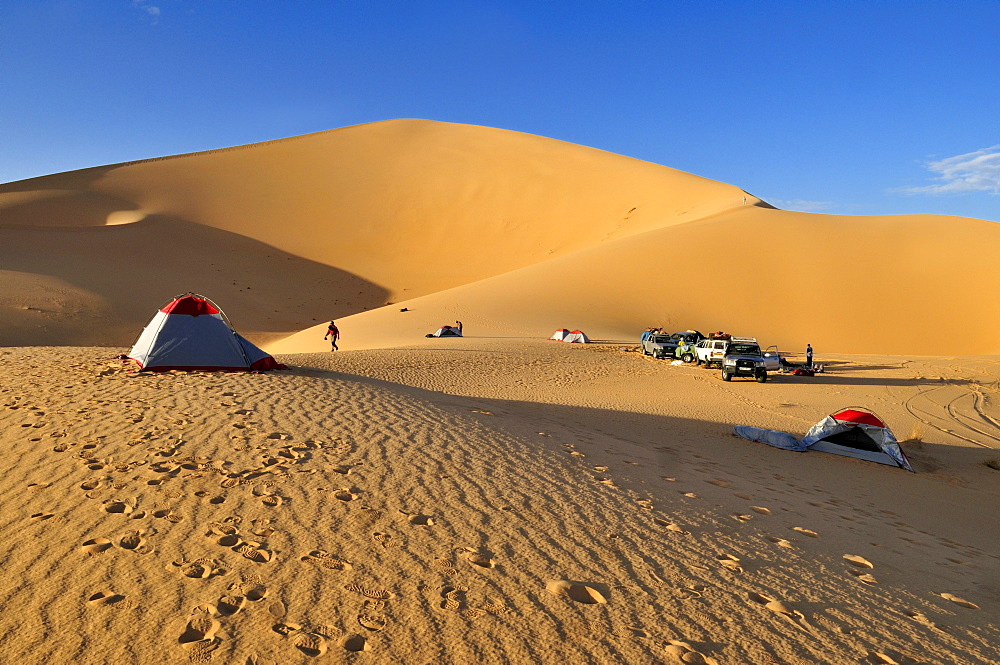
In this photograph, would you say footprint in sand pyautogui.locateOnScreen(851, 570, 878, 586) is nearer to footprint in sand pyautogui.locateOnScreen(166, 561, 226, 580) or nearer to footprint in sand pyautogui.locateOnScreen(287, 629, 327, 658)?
footprint in sand pyautogui.locateOnScreen(287, 629, 327, 658)

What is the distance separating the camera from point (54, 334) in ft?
100

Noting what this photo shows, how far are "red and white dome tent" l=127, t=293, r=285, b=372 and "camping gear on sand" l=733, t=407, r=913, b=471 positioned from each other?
Result: 10.7 metres

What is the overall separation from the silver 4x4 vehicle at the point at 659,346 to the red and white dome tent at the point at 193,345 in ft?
54.8

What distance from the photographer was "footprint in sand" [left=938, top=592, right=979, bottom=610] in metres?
5.29

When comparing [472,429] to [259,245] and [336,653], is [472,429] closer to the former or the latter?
[336,653]

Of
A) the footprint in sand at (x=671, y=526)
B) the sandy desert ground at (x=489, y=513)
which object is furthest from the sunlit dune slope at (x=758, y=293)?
the footprint in sand at (x=671, y=526)

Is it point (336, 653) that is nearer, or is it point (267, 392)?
point (336, 653)

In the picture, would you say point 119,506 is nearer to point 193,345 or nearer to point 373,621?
point 373,621

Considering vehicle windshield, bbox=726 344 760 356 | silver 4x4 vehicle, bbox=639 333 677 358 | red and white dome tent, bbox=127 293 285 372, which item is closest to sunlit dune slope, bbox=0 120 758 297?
silver 4x4 vehicle, bbox=639 333 677 358

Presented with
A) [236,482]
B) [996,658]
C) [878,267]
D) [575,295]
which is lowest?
[996,658]

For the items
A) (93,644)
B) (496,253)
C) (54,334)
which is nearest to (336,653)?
(93,644)

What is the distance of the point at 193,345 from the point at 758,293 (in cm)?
3418

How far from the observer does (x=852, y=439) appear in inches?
460

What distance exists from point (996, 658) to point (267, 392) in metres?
9.82
